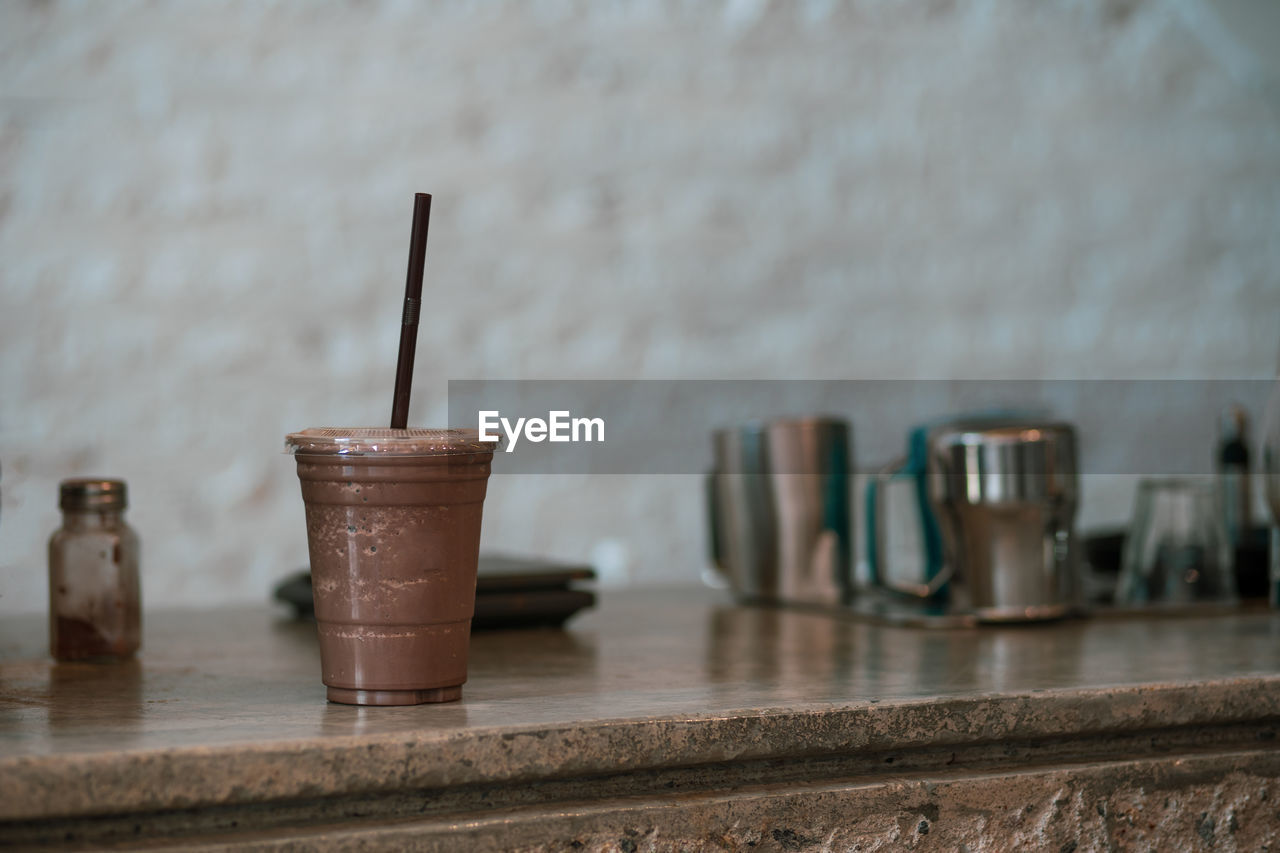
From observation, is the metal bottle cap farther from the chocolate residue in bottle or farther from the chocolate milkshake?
the chocolate milkshake

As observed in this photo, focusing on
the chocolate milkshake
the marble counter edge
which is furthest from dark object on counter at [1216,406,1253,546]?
the chocolate milkshake

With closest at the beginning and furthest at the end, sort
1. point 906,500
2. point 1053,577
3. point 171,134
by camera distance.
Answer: point 1053,577 < point 906,500 < point 171,134

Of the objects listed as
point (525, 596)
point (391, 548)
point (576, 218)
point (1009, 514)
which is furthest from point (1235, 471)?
point (391, 548)

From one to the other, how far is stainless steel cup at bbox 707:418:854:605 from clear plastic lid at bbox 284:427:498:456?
70 cm

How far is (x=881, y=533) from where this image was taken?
1.35 meters

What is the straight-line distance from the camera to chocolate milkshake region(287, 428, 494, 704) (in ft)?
2.23

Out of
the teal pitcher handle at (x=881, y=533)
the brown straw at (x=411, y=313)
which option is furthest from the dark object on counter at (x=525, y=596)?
the brown straw at (x=411, y=313)

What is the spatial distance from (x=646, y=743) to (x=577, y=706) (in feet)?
0.22

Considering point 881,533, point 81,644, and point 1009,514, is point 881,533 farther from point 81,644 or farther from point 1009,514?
point 81,644

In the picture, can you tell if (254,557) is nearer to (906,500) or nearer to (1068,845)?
(906,500)

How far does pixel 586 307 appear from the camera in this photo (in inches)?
75.7

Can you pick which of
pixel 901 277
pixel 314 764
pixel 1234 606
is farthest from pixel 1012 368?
pixel 314 764

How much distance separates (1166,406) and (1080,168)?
45 centimetres

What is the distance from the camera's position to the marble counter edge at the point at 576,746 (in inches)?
22.5
